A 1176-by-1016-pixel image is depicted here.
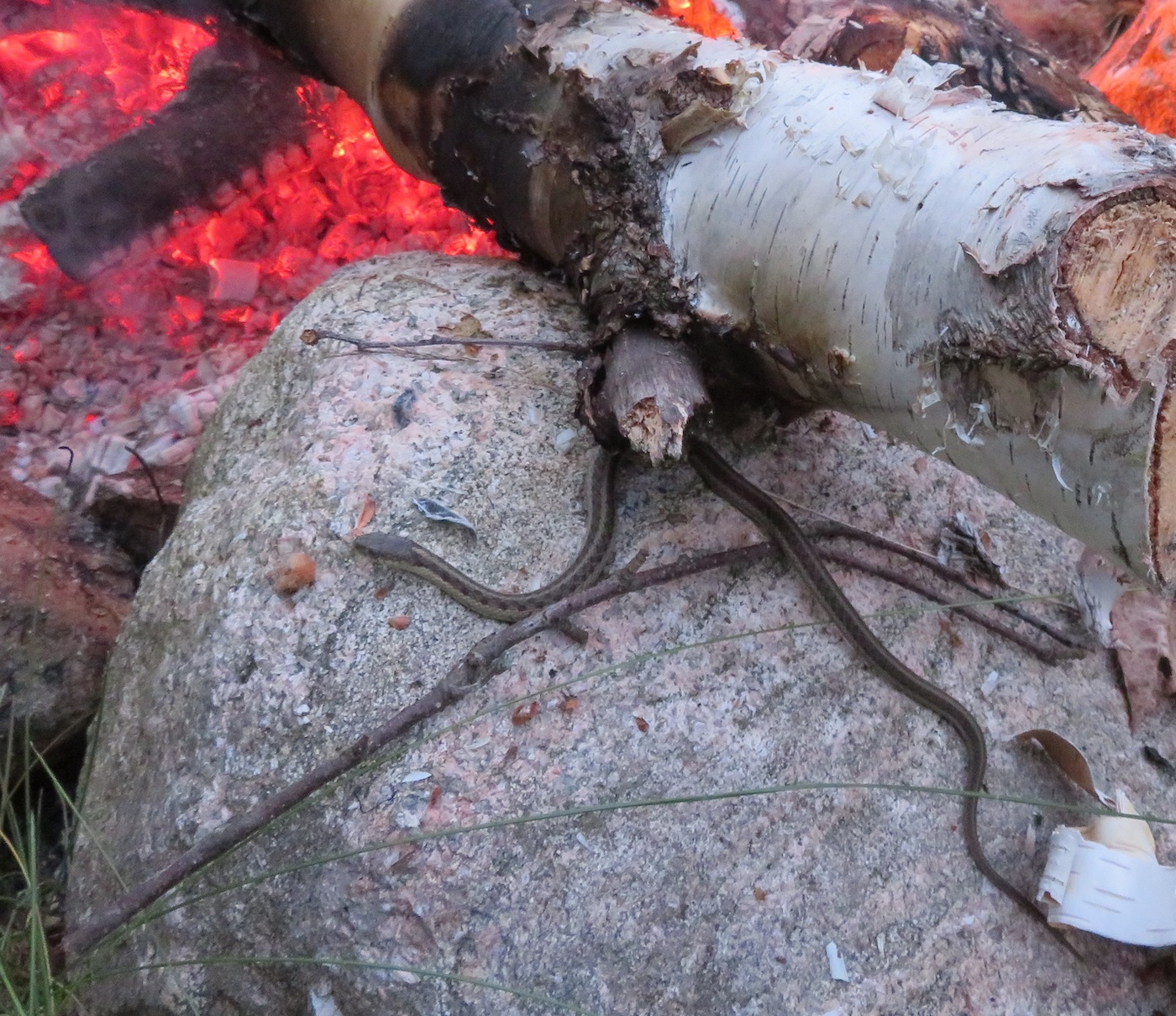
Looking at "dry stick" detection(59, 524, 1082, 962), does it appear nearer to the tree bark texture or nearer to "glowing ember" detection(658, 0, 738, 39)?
the tree bark texture

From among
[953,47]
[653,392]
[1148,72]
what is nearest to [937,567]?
[653,392]

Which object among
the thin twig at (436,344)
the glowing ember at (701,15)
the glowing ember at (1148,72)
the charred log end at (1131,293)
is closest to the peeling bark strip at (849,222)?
the charred log end at (1131,293)

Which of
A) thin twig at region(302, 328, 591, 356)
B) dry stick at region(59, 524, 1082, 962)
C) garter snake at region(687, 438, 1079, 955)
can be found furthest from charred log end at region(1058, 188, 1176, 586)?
thin twig at region(302, 328, 591, 356)

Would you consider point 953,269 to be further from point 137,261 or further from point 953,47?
point 137,261

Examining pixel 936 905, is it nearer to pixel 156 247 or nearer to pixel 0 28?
pixel 156 247

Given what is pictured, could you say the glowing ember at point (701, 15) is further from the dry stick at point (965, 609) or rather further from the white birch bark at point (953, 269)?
the dry stick at point (965, 609)
